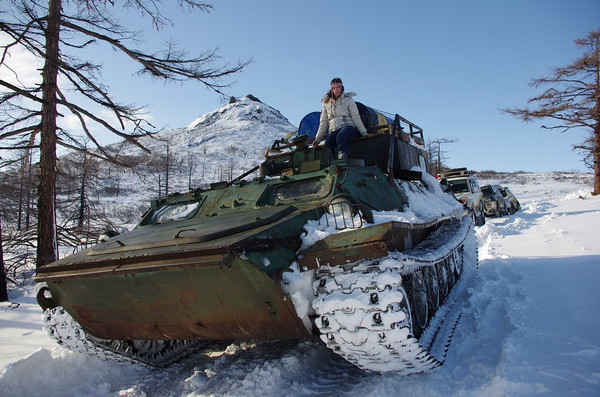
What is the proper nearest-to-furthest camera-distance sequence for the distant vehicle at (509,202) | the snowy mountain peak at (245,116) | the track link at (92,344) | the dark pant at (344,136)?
the track link at (92,344)
the dark pant at (344,136)
the distant vehicle at (509,202)
the snowy mountain peak at (245,116)

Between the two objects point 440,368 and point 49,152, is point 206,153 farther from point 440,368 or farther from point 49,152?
point 440,368

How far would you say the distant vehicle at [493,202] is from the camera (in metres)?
18.8

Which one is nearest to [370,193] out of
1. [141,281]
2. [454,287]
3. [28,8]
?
[141,281]

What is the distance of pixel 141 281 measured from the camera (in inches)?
118

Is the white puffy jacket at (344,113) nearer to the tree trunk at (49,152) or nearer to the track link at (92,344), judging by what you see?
the track link at (92,344)

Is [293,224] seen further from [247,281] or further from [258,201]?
[258,201]

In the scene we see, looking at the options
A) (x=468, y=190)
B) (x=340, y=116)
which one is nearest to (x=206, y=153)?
(x=468, y=190)

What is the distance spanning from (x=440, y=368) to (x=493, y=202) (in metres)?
17.4

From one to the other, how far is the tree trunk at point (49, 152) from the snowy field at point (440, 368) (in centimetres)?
234

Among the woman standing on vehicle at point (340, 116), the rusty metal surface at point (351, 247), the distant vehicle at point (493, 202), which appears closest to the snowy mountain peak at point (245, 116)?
the distant vehicle at point (493, 202)

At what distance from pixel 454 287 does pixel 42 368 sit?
214 inches

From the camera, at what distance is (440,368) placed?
10.9 ft

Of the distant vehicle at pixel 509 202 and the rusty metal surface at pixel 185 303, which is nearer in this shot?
the rusty metal surface at pixel 185 303

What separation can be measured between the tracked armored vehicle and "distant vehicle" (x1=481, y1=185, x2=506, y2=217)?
53.4 ft
